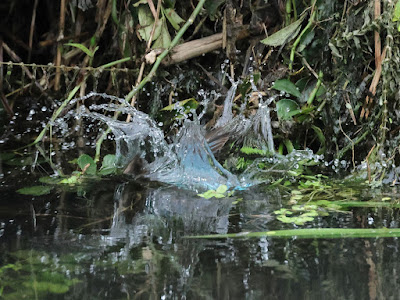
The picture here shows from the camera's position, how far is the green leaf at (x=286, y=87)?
249 centimetres

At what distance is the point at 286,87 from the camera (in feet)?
8.20

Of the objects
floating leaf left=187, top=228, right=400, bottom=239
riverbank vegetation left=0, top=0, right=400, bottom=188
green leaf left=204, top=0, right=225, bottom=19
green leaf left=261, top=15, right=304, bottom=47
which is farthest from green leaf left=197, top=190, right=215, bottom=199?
green leaf left=204, top=0, right=225, bottom=19

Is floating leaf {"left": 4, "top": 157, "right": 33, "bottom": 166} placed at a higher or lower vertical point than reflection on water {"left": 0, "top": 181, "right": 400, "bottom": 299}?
higher

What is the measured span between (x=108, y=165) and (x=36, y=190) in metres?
0.32

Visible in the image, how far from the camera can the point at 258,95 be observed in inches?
100

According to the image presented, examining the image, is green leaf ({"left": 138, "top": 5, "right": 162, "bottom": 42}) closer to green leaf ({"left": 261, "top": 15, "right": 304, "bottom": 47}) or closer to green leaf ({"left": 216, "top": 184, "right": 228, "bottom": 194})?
green leaf ({"left": 261, "top": 15, "right": 304, "bottom": 47})

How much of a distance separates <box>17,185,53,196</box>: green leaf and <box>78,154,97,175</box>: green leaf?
0.58ft

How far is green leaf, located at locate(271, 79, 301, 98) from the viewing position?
249 centimetres

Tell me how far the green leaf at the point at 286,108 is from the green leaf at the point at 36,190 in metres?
0.89

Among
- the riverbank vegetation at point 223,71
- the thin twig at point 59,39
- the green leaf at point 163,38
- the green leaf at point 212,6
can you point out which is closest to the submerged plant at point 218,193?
the riverbank vegetation at point 223,71

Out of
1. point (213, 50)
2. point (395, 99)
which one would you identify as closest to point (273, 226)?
point (395, 99)

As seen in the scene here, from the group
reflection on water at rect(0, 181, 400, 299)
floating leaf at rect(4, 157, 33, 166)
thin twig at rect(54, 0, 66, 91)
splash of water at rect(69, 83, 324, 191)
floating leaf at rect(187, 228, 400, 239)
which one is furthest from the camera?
thin twig at rect(54, 0, 66, 91)

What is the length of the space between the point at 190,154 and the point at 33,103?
1152 mm

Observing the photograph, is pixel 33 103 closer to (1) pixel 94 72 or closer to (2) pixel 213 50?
(1) pixel 94 72
